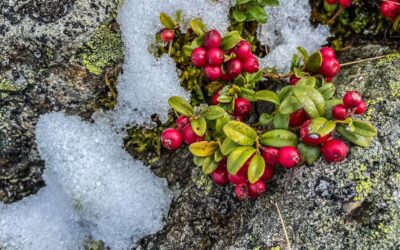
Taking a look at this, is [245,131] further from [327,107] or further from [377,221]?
[377,221]

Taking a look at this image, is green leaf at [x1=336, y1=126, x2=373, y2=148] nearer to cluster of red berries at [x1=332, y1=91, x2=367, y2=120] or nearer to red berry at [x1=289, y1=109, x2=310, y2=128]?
cluster of red berries at [x1=332, y1=91, x2=367, y2=120]

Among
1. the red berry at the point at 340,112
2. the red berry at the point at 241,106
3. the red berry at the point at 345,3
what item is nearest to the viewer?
the red berry at the point at 340,112

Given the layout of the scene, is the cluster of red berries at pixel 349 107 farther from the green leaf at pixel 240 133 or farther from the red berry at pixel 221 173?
the red berry at pixel 221 173

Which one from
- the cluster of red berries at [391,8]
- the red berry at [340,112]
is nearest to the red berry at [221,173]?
the red berry at [340,112]

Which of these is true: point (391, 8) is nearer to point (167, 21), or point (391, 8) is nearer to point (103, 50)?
point (167, 21)

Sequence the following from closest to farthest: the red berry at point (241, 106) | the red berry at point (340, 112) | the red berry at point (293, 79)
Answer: the red berry at point (340, 112) → the red berry at point (241, 106) → the red berry at point (293, 79)

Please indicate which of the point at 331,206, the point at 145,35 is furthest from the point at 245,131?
the point at 145,35
